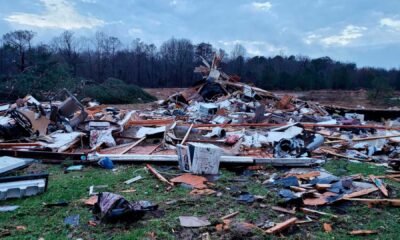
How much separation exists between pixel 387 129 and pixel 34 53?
Result: 83.3 feet

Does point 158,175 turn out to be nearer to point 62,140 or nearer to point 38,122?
point 62,140

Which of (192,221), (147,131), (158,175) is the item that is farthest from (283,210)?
(147,131)

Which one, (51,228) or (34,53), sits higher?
(34,53)

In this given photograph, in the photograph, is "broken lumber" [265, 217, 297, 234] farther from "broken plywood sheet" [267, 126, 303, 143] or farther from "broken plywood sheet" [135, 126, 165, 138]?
"broken plywood sheet" [135, 126, 165, 138]

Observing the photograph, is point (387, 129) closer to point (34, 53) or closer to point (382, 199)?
point (382, 199)

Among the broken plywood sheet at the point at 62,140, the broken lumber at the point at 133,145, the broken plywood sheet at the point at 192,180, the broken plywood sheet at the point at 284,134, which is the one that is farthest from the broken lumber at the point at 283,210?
the broken plywood sheet at the point at 62,140

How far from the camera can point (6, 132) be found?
8906mm

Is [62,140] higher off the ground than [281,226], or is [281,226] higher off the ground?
[62,140]

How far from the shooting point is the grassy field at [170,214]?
3.89 metres

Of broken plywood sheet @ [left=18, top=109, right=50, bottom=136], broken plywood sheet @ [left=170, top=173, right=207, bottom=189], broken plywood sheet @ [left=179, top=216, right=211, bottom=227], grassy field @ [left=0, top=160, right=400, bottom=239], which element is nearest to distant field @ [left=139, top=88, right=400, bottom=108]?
broken plywood sheet @ [left=18, top=109, right=50, bottom=136]

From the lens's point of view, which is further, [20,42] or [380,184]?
[20,42]

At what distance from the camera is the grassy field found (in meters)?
3.89

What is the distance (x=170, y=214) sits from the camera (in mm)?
4453

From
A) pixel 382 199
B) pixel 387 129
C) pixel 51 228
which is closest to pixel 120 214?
pixel 51 228
